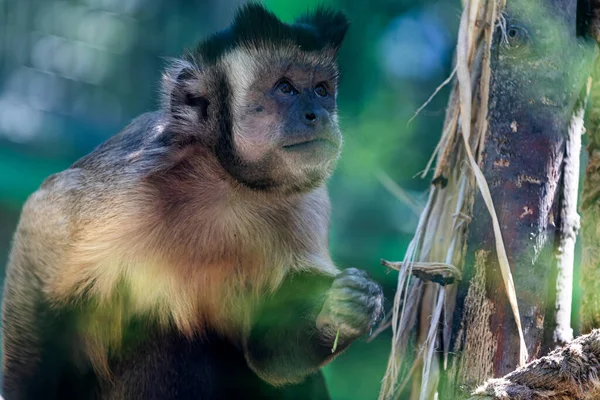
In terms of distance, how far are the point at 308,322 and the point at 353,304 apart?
1.15 ft

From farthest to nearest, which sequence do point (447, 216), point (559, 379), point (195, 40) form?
point (195, 40)
point (447, 216)
point (559, 379)

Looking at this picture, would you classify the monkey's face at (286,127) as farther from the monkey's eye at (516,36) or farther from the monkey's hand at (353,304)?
the monkey's eye at (516,36)

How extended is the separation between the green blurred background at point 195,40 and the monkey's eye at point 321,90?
1.25 meters

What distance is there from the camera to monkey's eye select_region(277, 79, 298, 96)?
2912mm

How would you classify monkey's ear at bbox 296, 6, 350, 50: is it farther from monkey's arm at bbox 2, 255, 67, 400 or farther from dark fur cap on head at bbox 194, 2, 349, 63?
monkey's arm at bbox 2, 255, 67, 400

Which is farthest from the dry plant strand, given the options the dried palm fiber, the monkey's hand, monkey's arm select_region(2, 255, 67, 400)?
monkey's arm select_region(2, 255, 67, 400)

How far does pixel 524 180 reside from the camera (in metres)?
2.49

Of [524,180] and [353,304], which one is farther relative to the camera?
[353,304]

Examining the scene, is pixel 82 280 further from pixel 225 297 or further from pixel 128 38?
pixel 128 38

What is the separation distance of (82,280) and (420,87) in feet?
8.95

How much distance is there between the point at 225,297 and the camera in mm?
3076

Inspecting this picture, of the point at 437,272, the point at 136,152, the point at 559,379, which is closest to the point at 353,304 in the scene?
the point at 437,272

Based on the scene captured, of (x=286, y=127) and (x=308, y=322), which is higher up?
(x=286, y=127)

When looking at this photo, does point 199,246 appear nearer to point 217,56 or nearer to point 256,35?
point 217,56
